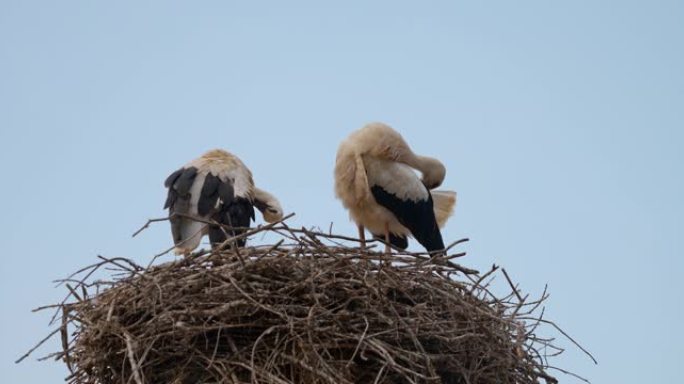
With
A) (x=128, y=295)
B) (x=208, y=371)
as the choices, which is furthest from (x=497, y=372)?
(x=128, y=295)

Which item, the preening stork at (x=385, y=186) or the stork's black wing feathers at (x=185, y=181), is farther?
the preening stork at (x=385, y=186)

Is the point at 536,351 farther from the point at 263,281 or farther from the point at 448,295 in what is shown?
the point at 263,281

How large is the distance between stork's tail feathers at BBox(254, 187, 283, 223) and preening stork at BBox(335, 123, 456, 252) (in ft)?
1.48

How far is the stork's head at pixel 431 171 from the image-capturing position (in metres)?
8.04

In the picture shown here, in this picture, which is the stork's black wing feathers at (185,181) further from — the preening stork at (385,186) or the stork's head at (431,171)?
the stork's head at (431,171)

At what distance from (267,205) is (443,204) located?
141 cm

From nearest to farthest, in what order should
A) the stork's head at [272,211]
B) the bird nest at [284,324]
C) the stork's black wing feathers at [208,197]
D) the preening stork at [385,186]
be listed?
1. the bird nest at [284,324]
2. the stork's black wing feathers at [208,197]
3. the preening stork at [385,186]
4. the stork's head at [272,211]

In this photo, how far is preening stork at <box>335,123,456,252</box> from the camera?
7.62 metres

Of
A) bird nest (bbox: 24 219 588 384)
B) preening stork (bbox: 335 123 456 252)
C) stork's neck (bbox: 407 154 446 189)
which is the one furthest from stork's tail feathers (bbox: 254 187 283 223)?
bird nest (bbox: 24 219 588 384)

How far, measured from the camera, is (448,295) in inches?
206

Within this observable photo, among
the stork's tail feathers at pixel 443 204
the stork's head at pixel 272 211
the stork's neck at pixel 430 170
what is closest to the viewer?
the stork's head at pixel 272 211

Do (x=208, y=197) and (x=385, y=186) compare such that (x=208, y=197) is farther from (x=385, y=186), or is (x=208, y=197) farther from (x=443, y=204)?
(x=443, y=204)

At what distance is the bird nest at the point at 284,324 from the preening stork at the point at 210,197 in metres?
2.14

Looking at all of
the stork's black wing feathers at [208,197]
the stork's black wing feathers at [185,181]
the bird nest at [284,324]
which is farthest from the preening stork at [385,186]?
the bird nest at [284,324]
